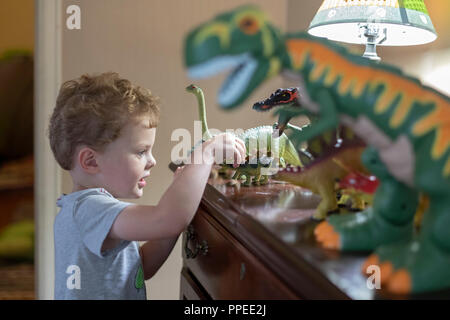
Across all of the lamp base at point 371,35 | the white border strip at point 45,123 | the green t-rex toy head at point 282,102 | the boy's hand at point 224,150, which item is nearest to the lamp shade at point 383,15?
the lamp base at point 371,35

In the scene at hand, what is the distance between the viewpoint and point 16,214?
1532mm

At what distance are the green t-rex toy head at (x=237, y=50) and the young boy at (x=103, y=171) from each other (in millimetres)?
328

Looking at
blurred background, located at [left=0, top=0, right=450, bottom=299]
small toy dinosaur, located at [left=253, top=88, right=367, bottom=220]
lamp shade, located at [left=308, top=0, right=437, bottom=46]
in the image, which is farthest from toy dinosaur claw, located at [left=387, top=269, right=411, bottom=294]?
blurred background, located at [left=0, top=0, right=450, bottom=299]

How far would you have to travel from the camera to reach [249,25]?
0.34 meters

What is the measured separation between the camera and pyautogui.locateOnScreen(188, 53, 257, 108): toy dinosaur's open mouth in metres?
0.34

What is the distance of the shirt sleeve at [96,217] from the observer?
667mm

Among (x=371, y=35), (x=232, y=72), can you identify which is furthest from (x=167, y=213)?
(x=371, y=35)

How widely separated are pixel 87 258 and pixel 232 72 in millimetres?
517

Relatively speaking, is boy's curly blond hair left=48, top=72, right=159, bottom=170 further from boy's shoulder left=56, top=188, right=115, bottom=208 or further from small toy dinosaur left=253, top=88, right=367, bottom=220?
small toy dinosaur left=253, top=88, right=367, bottom=220

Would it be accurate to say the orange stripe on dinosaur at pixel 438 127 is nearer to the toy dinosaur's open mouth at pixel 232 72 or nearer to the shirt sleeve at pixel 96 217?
the toy dinosaur's open mouth at pixel 232 72

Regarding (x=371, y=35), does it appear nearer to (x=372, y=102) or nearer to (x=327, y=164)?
(x=327, y=164)
